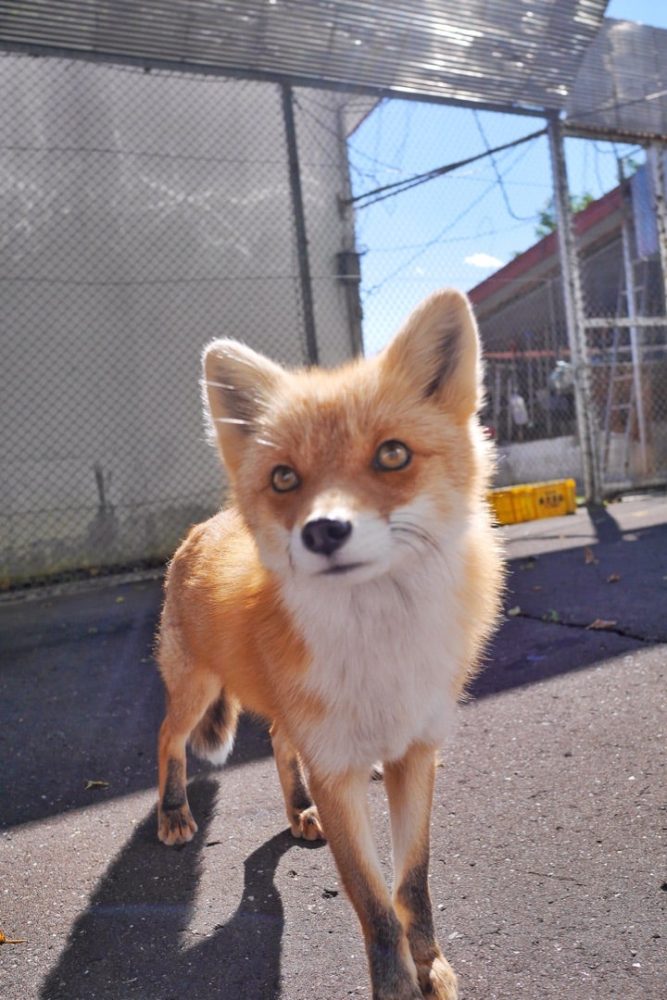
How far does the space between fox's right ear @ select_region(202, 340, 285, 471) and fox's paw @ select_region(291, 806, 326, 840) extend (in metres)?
1.11

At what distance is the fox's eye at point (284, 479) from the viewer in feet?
5.57

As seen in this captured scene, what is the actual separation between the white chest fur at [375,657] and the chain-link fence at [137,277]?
5.23 metres

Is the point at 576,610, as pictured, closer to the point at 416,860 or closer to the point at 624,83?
the point at 416,860

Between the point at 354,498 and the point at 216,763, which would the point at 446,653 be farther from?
the point at 216,763

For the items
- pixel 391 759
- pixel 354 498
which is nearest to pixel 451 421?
pixel 354 498

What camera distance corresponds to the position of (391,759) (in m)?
1.80

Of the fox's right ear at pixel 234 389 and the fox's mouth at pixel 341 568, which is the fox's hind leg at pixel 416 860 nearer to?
the fox's mouth at pixel 341 568

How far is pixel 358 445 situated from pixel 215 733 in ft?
5.18

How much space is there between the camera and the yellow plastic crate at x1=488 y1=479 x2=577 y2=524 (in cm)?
757

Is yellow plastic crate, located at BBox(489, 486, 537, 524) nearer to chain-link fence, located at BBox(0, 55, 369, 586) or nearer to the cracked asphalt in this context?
chain-link fence, located at BBox(0, 55, 369, 586)

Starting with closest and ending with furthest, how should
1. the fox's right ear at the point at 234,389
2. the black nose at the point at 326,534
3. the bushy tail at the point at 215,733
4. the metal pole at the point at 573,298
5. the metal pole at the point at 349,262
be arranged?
1. the black nose at the point at 326,534
2. the fox's right ear at the point at 234,389
3. the bushy tail at the point at 215,733
4. the metal pole at the point at 573,298
5. the metal pole at the point at 349,262

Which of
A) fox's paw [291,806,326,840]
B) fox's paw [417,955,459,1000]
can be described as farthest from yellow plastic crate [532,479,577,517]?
fox's paw [417,955,459,1000]

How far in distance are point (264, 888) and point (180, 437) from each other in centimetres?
595

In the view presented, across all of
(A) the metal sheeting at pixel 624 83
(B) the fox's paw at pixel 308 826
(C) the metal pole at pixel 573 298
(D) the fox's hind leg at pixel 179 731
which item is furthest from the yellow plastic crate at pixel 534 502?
(B) the fox's paw at pixel 308 826
